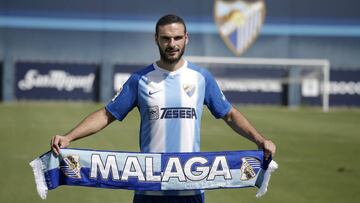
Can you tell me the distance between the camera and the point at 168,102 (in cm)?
498

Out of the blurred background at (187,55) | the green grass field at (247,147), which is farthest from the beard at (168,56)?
the blurred background at (187,55)

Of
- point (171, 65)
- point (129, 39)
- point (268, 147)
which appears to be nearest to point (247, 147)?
point (268, 147)

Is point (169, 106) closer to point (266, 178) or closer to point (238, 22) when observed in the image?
point (266, 178)

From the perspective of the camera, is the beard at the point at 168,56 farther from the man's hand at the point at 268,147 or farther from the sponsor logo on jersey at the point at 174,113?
the man's hand at the point at 268,147

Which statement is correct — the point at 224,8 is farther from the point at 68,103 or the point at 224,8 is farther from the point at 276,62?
the point at 68,103

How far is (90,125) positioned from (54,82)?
1020 inches

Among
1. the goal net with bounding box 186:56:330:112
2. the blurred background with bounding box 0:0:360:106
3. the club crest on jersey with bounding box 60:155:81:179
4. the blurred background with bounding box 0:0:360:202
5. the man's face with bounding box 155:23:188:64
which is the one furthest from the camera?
the blurred background with bounding box 0:0:360:106

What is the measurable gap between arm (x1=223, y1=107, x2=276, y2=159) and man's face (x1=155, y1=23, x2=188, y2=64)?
639 mm

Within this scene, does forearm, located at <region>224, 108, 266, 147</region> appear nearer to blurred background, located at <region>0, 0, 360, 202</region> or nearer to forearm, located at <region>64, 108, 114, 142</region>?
forearm, located at <region>64, 108, 114, 142</region>

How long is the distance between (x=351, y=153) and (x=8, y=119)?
10.3 meters

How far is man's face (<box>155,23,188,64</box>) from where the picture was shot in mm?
4805

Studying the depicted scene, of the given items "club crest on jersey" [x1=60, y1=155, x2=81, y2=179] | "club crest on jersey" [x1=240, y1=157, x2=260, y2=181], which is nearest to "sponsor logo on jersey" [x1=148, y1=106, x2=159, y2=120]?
"club crest on jersey" [x1=60, y1=155, x2=81, y2=179]

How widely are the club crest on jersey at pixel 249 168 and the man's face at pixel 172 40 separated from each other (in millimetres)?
973

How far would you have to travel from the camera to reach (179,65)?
500cm
